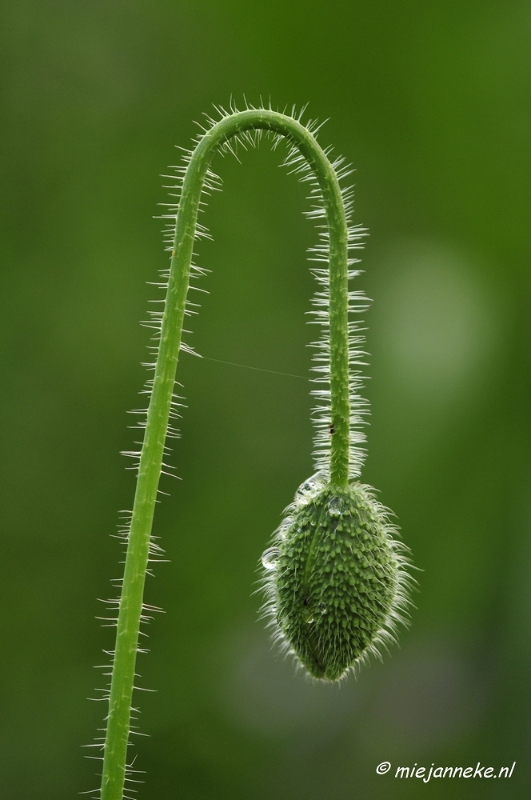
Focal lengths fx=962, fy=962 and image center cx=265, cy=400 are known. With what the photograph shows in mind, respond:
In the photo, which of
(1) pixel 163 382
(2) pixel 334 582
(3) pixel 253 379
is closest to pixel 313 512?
(2) pixel 334 582

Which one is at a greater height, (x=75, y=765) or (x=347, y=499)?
(x=347, y=499)

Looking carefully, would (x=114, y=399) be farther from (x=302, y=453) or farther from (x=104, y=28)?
(x=104, y=28)

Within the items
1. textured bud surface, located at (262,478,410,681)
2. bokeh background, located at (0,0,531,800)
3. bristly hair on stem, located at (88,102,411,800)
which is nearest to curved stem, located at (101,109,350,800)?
bristly hair on stem, located at (88,102,411,800)

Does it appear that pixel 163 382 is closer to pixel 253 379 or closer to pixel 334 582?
pixel 334 582

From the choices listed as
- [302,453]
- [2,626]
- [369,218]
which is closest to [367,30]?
[369,218]

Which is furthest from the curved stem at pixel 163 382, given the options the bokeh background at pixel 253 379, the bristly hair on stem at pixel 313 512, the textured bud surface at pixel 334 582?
the bokeh background at pixel 253 379

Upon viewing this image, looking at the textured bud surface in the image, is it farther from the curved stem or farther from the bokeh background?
the bokeh background
